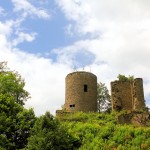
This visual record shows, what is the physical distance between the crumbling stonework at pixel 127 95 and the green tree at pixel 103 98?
4.06m

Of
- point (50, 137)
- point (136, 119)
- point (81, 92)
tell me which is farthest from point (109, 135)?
point (81, 92)

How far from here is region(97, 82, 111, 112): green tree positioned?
4197 cm

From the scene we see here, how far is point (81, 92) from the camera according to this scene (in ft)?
125

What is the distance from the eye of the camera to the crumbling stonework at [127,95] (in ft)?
119

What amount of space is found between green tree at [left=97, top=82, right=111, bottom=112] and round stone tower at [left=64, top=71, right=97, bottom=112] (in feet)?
10.6

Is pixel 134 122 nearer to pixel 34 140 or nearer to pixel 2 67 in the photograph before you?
pixel 34 140

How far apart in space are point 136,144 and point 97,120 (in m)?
7.49

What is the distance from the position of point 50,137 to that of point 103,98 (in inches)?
701

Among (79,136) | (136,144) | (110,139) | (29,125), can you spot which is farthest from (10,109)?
(136,144)

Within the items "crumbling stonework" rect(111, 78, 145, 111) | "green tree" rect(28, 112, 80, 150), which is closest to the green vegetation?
"green tree" rect(28, 112, 80, 150)

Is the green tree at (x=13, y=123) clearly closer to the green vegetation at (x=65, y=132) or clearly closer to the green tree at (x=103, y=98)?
the green vegetation at (x=65, y=132)

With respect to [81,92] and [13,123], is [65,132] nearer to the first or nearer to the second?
[13,123]

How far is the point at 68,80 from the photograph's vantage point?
39.2 meters

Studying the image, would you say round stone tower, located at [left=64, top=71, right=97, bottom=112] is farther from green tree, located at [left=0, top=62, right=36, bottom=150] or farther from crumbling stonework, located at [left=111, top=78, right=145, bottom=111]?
green tree, located at [left=0, top=62, right=36, bottom=150]
